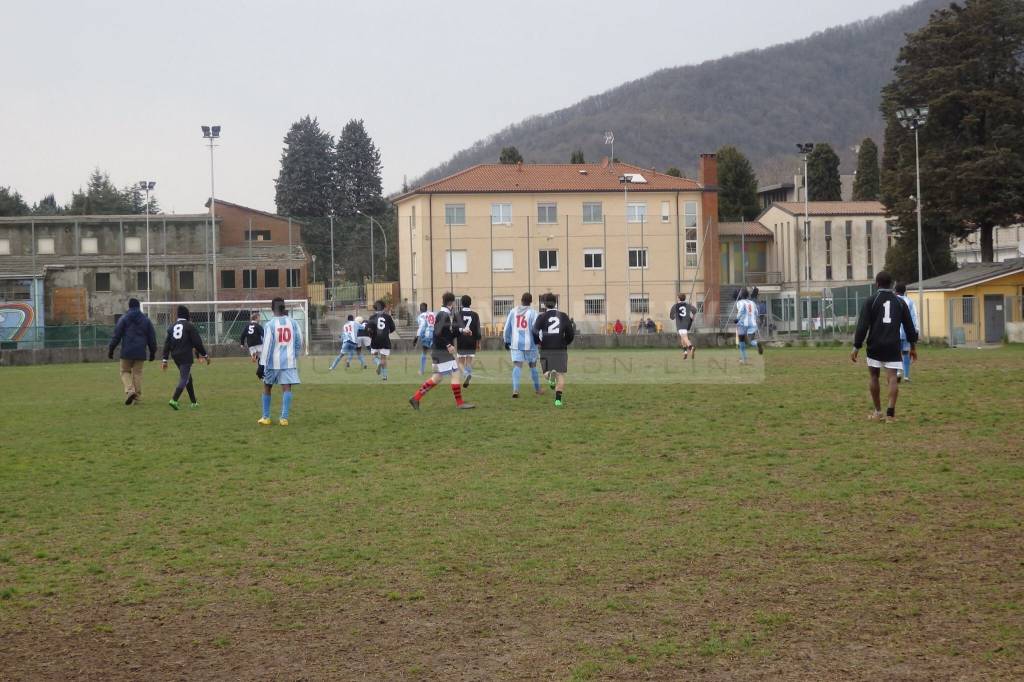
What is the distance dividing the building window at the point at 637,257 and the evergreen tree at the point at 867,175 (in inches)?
1736

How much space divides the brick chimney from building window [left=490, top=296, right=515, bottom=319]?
9.37 m

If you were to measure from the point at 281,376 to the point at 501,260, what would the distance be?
38502mm

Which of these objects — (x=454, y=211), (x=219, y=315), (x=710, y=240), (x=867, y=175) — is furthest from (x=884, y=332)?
(x=867, y=175)

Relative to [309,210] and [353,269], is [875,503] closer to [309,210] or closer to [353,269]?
[353,269]

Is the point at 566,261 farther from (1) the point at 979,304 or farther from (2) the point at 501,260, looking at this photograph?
(1) the point at 979,304

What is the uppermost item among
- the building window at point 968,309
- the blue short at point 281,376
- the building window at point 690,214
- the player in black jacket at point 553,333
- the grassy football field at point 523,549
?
the building window at point 690,214

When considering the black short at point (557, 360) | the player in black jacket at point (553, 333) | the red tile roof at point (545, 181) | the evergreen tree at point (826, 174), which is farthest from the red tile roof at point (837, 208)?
the black short at point (557, 360)

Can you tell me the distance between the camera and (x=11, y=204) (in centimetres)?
9394

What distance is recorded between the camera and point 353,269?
5622 cm

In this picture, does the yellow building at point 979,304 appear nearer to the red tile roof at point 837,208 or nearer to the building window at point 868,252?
the red tile roof at point 837,208

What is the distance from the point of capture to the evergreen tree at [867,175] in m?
92.2

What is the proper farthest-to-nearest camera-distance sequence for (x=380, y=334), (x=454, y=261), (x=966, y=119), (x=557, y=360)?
(x=454, y=261)
(x=966, y=119)
(x=380, y=334)
(x=557, y=360)

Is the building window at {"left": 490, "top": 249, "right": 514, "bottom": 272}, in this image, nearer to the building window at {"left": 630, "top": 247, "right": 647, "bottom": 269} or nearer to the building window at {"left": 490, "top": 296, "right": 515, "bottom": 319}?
the building window at {"left": 490, "top": 296, "right": 515, "bottom": 319}

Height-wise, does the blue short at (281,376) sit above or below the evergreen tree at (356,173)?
below
